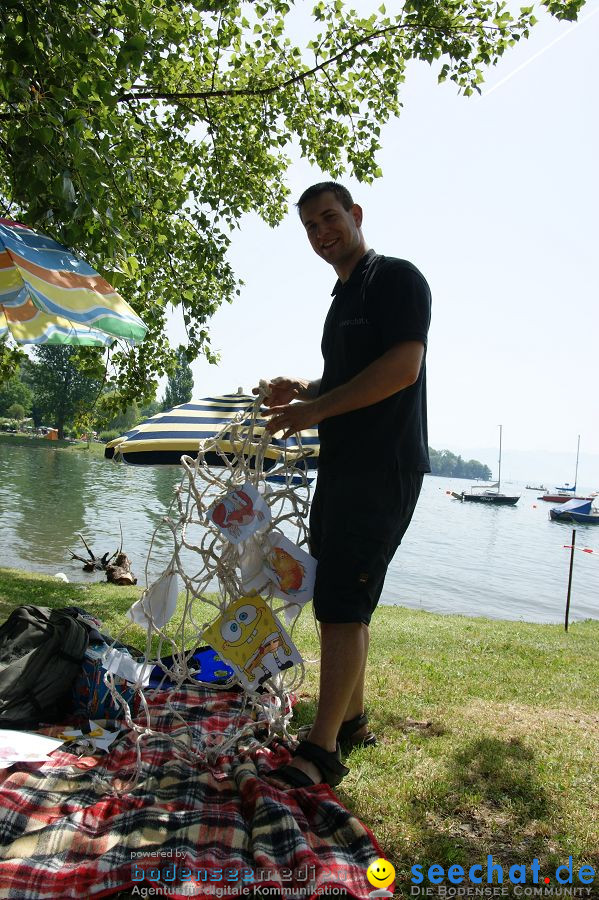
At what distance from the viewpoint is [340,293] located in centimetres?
251

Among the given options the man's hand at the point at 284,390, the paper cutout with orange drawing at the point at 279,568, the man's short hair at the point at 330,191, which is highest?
the man's short hair at the point at 330,191

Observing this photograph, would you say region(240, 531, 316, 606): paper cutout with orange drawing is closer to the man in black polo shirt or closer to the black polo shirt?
the man in black polo shirt

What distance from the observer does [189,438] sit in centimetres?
273

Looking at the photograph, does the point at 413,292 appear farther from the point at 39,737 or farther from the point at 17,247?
the point at 39,737

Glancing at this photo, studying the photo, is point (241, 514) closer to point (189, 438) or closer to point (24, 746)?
point (189, 438)

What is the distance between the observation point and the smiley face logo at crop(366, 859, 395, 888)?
1565mm

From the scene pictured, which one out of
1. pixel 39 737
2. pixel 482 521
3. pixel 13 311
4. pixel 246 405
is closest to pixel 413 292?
pixel 246 405

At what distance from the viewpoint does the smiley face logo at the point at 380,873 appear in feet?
5.14

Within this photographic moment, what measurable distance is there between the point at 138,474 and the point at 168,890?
4485 centimetres

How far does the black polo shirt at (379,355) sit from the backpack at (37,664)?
1.39 m

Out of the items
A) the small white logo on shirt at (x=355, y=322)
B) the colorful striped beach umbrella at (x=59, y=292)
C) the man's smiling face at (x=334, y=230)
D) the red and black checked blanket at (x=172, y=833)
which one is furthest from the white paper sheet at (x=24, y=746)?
the man's smiling face at (x=334, y=230)

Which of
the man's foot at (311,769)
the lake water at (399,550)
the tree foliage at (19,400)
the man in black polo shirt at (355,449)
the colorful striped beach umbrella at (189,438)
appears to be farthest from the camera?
the tree foliage at (19,400)

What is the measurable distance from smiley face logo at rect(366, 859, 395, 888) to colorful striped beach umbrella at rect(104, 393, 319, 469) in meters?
1.52

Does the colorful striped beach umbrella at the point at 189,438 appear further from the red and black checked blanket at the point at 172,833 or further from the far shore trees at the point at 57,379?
the far shore trees at the point at 57,379
